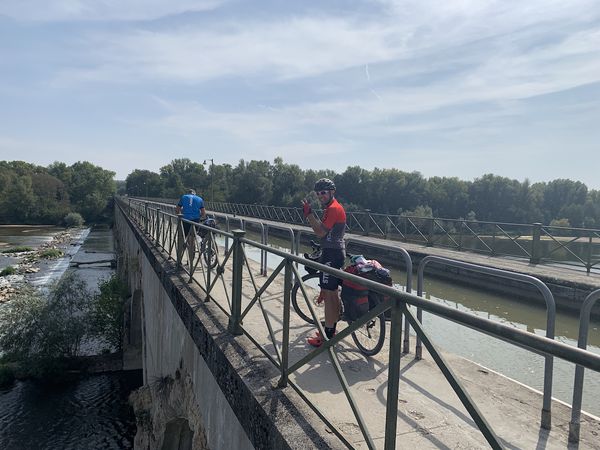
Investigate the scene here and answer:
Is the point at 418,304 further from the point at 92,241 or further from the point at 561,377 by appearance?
the point at 92,241

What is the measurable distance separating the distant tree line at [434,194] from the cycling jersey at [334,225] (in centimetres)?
4421

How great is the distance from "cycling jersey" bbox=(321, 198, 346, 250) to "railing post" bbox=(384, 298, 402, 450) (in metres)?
2.13

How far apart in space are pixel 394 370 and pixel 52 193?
111 metres

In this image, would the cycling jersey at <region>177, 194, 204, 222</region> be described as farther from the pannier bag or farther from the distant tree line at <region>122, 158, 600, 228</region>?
the distant tree line at <region>122, 158, 600, 228</region>

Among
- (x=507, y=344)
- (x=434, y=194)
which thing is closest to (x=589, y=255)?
(x=507, y=344)

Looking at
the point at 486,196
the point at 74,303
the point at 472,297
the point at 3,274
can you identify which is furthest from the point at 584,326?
the point at 486,196

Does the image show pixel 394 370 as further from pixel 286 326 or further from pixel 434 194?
pixel 434 194

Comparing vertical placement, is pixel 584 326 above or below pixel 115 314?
above

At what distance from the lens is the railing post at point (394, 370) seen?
1.97 m

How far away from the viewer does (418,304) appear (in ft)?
6.20

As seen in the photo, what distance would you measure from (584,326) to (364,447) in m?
1.41

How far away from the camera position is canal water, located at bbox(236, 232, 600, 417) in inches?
165

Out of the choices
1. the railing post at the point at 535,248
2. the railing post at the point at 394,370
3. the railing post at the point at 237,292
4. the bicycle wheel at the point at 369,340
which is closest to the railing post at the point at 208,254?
the railing post at the point at 237,292

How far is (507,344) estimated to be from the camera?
17.2ft
